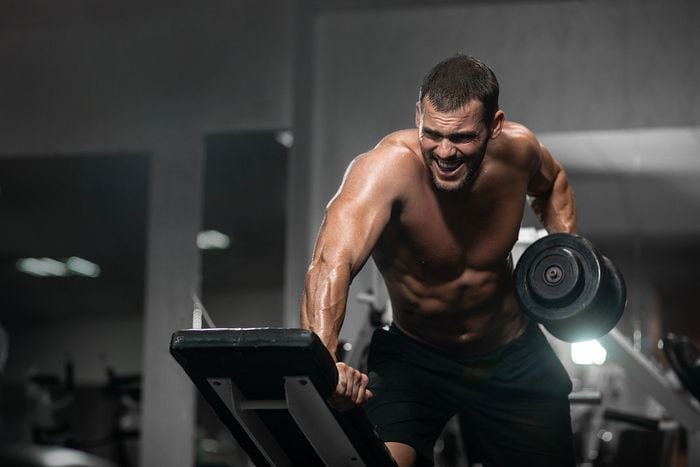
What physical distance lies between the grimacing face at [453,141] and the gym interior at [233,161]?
328 cm

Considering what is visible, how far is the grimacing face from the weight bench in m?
0.51

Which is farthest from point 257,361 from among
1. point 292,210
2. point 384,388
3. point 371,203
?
point 292,210

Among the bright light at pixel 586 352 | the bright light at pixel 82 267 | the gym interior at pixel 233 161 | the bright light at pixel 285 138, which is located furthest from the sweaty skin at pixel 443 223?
the bright light at pixel 82 267

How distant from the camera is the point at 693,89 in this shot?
548cm

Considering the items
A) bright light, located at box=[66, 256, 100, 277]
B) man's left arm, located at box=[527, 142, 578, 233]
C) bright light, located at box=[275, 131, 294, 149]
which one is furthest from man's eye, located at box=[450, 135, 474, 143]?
bright light, located at box=[66, 256, 100, 277]

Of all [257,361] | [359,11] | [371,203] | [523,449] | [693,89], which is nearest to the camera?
[257,361]

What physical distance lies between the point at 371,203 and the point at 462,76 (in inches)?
11.8

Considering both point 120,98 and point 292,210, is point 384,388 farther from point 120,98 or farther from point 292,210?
point 120,98

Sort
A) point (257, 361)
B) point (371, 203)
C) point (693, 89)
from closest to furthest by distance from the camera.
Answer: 1. point (257, 361)
2. point (371, 203)
3. point (693, 89)

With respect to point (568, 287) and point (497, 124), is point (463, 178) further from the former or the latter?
point (568, 287)

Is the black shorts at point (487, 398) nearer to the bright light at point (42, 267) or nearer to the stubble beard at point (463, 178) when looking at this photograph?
the stubble beard at point (463, 178)

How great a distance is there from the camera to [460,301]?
2236mm

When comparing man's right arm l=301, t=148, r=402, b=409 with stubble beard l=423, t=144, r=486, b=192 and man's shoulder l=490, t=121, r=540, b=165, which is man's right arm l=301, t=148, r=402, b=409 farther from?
man's shoulder l=490, t=121, r=540, b=165

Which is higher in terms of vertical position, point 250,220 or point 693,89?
point 693,89
